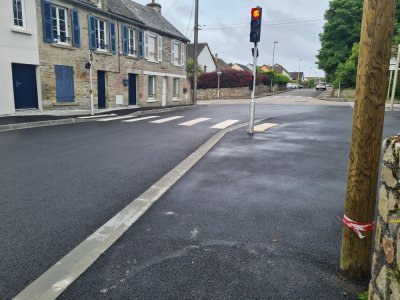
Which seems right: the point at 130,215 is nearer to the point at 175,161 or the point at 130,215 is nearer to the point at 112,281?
the point at 112,281

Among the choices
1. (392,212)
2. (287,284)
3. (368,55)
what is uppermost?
(368,55)

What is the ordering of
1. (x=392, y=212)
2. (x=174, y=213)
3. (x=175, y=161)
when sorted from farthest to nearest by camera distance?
(x=175, y=161) → (x=174, y=213) → (x=392, y=212)

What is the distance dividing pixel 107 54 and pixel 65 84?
3793 millimetres

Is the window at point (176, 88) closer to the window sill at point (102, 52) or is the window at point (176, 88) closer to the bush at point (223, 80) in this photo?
the window sill at point (102, 52)

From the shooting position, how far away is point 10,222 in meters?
3.83

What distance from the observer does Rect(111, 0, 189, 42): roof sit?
2268 centimetres

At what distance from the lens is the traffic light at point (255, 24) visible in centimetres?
1000

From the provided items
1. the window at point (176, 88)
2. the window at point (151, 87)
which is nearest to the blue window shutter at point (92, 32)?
the window at point (151, 87)

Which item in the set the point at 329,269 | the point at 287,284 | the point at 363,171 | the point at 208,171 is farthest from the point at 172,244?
the point at 208,171

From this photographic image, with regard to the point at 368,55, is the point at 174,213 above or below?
below

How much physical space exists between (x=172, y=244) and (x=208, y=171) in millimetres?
2932

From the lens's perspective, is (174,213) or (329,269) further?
(174,213)

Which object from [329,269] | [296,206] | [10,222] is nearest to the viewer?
[329,269]

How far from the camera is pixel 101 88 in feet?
68.6
